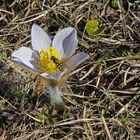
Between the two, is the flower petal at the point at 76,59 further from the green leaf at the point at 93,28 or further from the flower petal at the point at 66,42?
the green leaf at the point at 93,28

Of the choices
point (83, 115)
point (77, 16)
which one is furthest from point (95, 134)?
point (77, 16)

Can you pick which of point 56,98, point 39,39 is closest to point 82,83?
point 56,98

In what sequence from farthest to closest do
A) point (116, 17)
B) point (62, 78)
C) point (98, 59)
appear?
point (116, 17), point (98, 59), point (62, 78)

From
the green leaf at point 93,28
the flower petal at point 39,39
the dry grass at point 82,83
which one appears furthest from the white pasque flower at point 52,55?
the green leaf at point 93,28

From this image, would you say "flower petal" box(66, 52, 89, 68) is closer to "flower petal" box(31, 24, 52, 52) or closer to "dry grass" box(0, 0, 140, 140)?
"flower petal" box(31, 24, 52, 52)

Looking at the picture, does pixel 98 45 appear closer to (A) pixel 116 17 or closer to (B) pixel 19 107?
(A) pixel 116 17

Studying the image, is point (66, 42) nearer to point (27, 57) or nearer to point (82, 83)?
point (27, 57)
